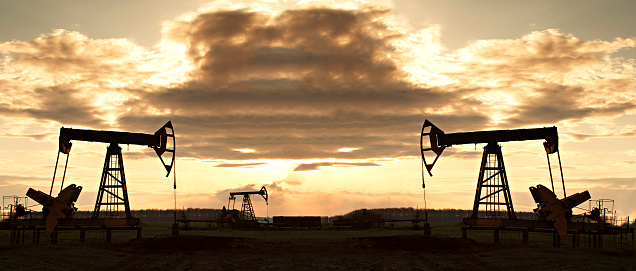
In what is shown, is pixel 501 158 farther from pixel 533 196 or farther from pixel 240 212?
pixel 240 212

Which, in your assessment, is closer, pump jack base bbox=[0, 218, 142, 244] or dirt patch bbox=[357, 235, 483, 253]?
dirt patch bbox=[357, 235, 483, 253]

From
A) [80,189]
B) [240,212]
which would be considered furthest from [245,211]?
[80,189]

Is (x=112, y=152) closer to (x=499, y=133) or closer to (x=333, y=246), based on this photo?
(x=333, y=246)

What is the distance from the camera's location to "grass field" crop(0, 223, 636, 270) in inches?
837

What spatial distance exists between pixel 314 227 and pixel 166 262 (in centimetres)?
2813

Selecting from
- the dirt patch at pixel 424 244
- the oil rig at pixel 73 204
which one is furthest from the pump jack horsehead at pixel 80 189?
the dirt patch at pixel 424 244

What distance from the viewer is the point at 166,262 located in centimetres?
2294

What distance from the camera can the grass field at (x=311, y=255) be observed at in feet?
69.7

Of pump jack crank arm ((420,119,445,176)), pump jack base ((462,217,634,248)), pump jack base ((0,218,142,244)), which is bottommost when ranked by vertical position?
pump jack base ((462,217,634,248))

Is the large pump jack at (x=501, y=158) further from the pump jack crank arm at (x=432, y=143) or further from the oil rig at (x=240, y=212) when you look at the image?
the oil rig at (x=240, y=212)

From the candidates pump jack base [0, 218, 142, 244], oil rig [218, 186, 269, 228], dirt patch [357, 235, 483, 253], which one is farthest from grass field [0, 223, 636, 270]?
oil rig [218, 186, 269, 228]

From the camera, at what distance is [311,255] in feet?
83.9

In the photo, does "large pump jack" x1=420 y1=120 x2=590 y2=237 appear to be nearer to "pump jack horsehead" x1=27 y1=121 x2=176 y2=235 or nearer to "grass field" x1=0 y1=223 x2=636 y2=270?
"grass field" x1=0 y1=223 x2=636 y2=270

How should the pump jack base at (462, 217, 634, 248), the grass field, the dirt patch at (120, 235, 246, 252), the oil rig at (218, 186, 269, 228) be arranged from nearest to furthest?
1. the grass field
2. the pump jack base at (462, 217, 634, 248)
3. the dirt patch at (120, 235, 246, 252)
4. the oil rig at (218, 186, 269, 228)
